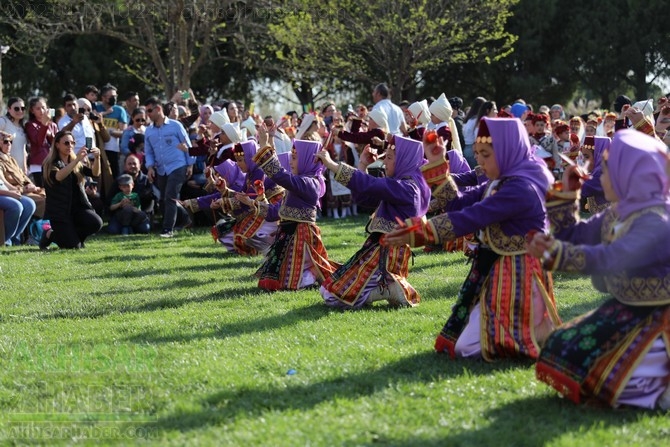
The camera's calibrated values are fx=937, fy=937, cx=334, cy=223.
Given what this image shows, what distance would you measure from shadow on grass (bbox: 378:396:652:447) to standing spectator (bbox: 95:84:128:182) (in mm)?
12125

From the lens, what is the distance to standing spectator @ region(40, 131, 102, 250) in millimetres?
13008

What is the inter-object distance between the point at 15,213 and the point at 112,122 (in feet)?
11.1

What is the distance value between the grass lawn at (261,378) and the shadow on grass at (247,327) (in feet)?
0.06

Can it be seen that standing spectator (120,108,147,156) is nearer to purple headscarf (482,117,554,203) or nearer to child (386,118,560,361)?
child (386,118,560,361)

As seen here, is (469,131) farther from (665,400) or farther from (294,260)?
(665,400)

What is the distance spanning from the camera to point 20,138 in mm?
14633

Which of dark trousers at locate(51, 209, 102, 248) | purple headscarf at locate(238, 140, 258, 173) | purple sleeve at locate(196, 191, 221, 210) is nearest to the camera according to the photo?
purple headscarf at locate(238, 140, 258, 173)

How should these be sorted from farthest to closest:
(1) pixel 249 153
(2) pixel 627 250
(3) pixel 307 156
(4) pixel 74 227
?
(4) pixel 74 227
(1) pixel 249 153
(3) pixel 307 156
(2) pixel 627 250

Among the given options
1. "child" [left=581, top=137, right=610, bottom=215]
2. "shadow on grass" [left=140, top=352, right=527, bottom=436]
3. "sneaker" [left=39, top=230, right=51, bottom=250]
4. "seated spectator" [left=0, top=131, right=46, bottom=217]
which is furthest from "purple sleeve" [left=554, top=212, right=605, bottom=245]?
"seated spectator" [left=0, top=131, right=46, bottom=217]

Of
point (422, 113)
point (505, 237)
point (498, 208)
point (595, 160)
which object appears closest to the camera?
point (498, 208)

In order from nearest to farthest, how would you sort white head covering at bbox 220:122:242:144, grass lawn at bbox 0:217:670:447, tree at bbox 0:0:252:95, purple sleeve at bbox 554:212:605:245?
grass lawn at bbox 0:217:670:447 < purple sleeve at bbox 554:212:605:245 < white head covering at bbox 220:122:242:144 < tree at bbox 0:0:252:95

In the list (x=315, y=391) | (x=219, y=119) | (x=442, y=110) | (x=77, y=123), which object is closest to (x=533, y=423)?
(x=315, y=391)

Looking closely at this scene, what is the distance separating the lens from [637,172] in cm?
495

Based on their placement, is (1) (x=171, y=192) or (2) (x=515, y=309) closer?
(2) (x=515, y=309)
